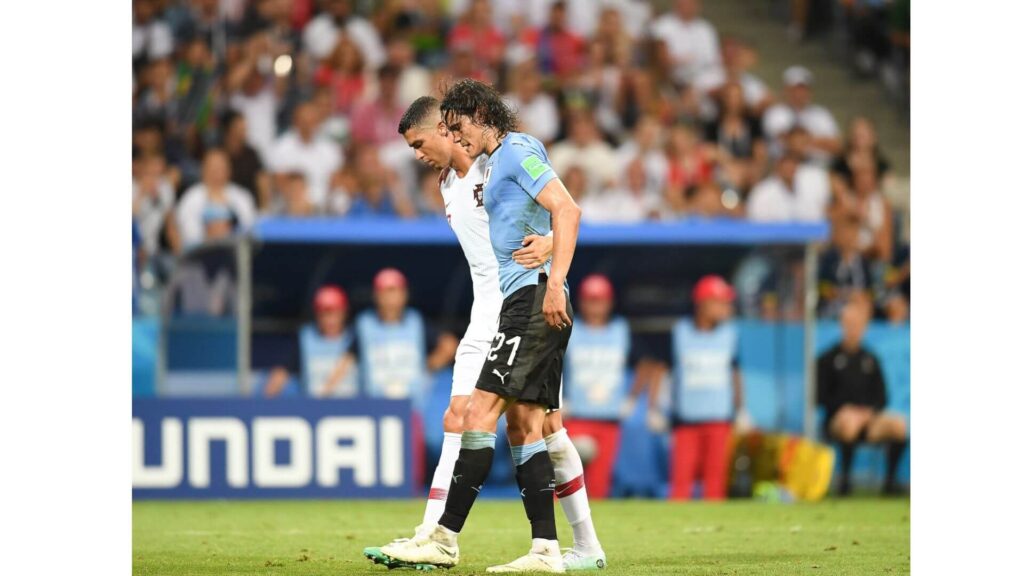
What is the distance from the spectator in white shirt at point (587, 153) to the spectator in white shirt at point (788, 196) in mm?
1507

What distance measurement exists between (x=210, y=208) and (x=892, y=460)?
21.0 feet

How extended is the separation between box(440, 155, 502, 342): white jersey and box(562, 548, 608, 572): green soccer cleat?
106 centimetres

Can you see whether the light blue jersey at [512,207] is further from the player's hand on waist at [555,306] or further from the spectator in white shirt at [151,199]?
the spectator in white shirt at [151,199]

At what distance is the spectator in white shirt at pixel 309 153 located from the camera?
15.4m

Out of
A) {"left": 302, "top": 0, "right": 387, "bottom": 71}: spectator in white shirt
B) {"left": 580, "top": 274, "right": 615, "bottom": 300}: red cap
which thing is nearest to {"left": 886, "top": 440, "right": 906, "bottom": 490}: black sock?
{"left": 580, "top": 274, "right": 615, "bottom": 300}: red cap

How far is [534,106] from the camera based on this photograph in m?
16.5

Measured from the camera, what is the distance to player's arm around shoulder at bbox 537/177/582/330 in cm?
660

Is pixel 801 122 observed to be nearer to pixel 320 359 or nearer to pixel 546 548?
pixel 320 359

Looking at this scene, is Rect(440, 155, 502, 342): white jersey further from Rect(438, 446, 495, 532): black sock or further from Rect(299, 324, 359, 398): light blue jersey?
Rect(299, 324, 359, 398): light blue jersey

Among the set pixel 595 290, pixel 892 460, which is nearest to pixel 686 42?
pixel 595 290

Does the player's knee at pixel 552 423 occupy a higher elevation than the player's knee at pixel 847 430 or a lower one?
higher

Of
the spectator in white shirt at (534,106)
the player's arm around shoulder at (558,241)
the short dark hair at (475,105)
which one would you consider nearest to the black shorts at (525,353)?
the player's arm around shoulder at (558,241)

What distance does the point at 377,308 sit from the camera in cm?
1409
